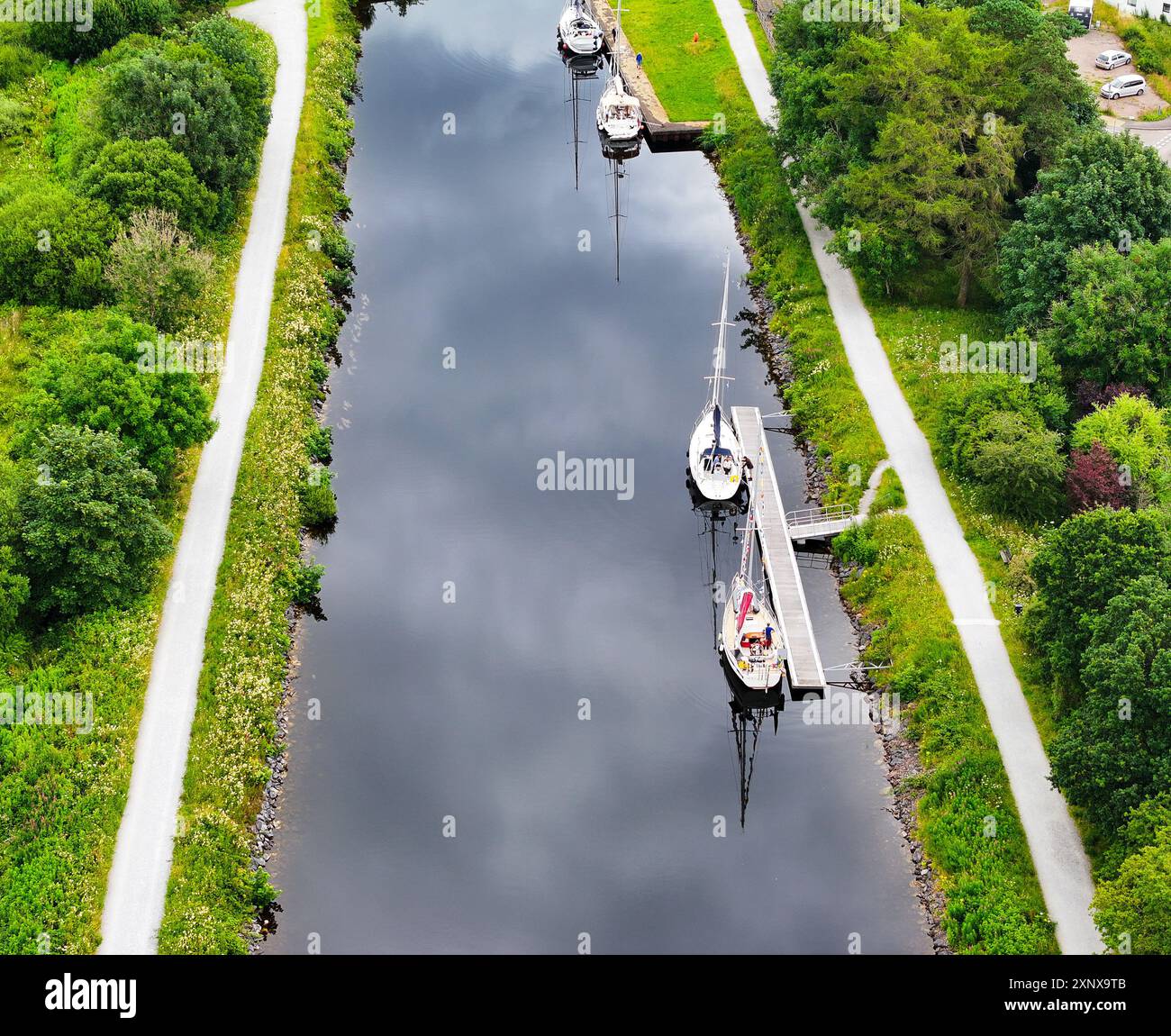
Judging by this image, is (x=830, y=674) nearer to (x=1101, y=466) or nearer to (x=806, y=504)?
(x=806, y=504)

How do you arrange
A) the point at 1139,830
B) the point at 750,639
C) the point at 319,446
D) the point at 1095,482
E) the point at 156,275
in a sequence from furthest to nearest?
the point at 156,275, the point at 319,446, the point at 1095,482, the point at 750,639, the point at 1139,830

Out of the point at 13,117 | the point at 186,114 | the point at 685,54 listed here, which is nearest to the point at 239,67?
the point at 186,114

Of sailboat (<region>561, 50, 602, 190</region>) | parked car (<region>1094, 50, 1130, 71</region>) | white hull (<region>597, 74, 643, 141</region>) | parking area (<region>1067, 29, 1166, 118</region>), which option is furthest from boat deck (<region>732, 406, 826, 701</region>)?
parked car (<region>1094, 50, 1130, 71</region>)

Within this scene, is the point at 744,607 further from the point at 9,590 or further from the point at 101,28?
the point at 101,28

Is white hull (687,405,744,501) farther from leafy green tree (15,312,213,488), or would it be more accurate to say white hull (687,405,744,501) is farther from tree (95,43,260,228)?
tree (95,43,260,228)

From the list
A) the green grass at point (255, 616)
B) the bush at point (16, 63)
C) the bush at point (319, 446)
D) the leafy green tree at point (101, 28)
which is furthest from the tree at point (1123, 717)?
the bush at point (16, 63)

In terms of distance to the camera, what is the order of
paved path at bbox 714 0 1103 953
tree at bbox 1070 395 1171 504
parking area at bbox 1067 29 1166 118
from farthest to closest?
parking area at bbox 1067 29 1166 118, tree at bbox 1070 395 1171 504, paved path at bbox 714 0 1103 953

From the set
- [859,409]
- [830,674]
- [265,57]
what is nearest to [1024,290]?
[859,409]
